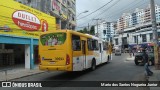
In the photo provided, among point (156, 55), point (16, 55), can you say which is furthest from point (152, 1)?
point (16, 55)

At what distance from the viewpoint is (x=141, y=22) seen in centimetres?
11631

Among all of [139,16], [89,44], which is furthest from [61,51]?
[139,16]

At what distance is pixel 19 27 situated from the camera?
84.3 feet

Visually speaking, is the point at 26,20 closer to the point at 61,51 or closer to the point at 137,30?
the point at 61,51

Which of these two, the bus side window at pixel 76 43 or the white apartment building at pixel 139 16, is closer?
the bus side window at pixel 76 43

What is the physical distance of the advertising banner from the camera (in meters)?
23.2

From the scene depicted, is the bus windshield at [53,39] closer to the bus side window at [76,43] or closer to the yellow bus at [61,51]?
the yellow bus at [61,51]

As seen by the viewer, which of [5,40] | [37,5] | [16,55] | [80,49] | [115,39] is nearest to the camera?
[80,49]

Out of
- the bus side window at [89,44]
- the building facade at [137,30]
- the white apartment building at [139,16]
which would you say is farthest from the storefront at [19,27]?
the white apartment building at [139,16]

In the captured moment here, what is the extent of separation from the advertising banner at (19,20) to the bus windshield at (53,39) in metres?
7.34

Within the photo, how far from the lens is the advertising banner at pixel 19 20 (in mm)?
23188

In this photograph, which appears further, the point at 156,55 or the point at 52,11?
the point at 52,11

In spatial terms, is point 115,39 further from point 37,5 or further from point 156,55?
point 156,55

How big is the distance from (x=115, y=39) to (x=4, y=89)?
129 meters
